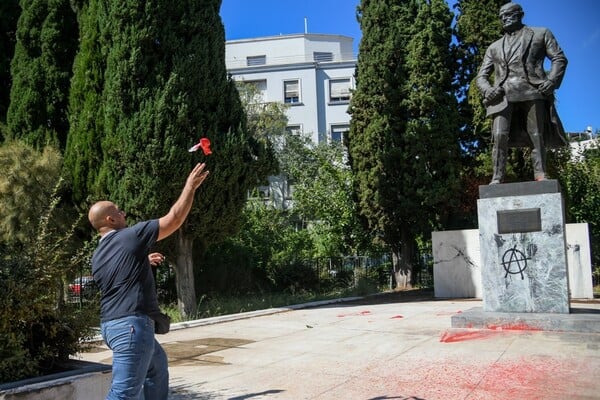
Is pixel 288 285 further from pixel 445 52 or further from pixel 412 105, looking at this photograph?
pixel 445 52

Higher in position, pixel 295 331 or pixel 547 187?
pixel 547 187

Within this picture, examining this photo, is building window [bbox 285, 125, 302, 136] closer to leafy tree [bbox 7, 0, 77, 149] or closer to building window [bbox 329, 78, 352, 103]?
building window [bbox 329, 78, 352, 103]

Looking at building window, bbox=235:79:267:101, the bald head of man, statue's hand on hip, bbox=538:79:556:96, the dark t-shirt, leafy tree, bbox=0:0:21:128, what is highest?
building window, bbox=235:79:267:101

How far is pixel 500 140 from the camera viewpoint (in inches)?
340

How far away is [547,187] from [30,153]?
10.3 meters

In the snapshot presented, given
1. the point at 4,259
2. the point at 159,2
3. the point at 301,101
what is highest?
the point at 301,101

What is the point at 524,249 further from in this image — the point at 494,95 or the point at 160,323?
the point at 160,323

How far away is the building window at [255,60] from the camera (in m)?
41.6

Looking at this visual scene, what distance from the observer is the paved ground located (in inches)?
196

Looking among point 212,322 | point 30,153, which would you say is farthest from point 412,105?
point 30,153

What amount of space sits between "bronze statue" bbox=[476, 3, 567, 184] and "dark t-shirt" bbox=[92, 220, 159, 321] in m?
6.67

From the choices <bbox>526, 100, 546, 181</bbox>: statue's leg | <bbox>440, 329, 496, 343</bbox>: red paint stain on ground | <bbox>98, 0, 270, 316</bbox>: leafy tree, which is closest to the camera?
<bbox>440, 329, 496, 343</bbox>: red paint stain on ground

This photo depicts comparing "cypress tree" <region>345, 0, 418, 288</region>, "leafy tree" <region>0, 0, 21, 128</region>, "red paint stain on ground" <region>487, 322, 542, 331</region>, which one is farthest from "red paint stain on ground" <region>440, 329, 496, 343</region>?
"leafy tree" <region>0, 0, 21, 128</region>

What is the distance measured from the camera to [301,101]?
37875 millimetres
